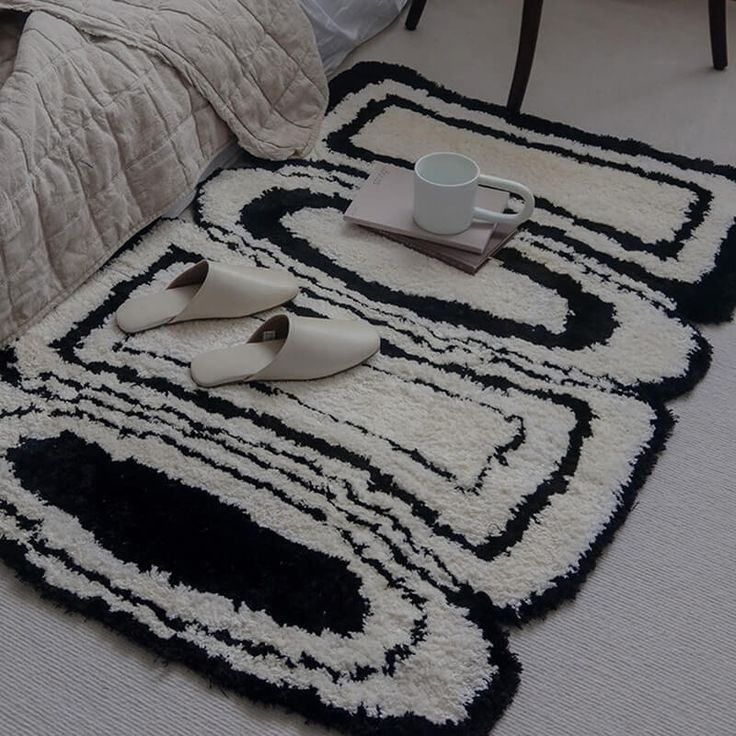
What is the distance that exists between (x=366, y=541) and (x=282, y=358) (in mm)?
304

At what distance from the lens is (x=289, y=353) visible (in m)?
1.29

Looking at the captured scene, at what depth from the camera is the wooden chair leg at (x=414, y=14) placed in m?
2.13

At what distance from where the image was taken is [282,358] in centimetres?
129

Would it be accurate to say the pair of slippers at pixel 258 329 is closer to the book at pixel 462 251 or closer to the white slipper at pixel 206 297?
the white slipper at pixel 206 297

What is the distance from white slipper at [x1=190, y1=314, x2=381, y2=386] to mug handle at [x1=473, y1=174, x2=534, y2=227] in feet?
1.11

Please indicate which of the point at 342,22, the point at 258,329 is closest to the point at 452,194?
the point at 258,329

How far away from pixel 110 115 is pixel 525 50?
842 mm

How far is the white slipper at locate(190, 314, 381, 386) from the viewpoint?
1.30 m

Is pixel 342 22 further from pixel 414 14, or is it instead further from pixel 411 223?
pixel 411 223

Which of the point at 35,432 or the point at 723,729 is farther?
the point at 35,432

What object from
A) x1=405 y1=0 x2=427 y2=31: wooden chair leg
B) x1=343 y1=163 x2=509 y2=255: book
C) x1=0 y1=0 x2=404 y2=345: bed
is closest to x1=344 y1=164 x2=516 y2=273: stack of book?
x1=343 y1=163 x2=509 y2=255: book

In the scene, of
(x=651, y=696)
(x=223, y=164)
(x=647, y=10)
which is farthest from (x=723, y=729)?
(x=647, y=10)

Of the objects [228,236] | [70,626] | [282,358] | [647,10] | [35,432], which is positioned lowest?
[70,626]

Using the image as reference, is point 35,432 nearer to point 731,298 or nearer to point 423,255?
point 423,255
